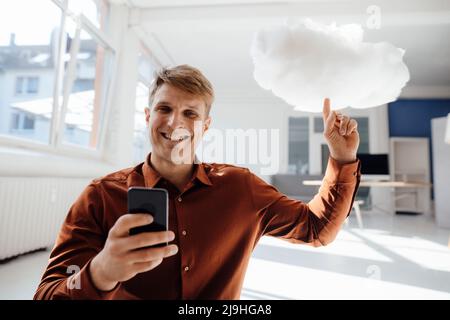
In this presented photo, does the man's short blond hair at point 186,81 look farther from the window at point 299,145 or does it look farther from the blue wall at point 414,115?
the blue wall at point 414,115

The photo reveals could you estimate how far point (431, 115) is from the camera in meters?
6.62

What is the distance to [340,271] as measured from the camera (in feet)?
7.15

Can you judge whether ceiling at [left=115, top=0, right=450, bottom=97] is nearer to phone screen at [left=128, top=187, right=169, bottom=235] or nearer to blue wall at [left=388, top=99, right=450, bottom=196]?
blue wall at [left=388, top=99, right=450, bottom=196]

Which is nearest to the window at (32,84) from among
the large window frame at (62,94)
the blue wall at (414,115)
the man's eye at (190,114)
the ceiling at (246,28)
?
the large window frame at (62,94)

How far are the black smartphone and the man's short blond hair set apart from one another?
0.32 metres

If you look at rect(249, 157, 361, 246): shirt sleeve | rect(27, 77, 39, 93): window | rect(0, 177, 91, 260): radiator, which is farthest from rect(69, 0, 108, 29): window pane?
rect(249, 157, 361, 246): shirt sleeve

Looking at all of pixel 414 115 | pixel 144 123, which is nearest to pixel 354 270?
pixel 144 123

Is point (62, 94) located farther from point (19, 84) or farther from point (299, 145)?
point (299, 145)

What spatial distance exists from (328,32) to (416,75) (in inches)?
257

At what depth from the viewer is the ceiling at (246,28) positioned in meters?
3.34

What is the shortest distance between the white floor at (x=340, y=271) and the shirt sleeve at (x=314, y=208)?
40.6 inches

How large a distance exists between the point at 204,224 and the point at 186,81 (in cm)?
33
